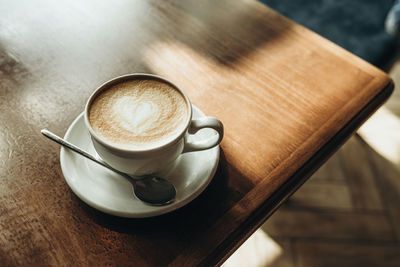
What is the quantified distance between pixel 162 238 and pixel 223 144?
152 millimetres

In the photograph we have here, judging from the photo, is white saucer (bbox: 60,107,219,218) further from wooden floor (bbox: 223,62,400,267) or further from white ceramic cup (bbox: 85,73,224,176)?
wooden floor (bbox: 223,62,400,267)

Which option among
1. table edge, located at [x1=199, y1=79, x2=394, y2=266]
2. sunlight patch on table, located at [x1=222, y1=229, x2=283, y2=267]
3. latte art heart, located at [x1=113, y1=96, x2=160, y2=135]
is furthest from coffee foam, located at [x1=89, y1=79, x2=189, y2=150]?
sunlight patch on table, located at [x1=222, y1=229, x2=283, y2=267]

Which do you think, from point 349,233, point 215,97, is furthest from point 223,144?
point 349,233

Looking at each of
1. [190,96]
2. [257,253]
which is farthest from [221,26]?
[257,253]

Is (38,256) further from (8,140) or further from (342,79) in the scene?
(342,79)

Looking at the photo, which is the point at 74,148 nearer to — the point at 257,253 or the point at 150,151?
the point at 150,151

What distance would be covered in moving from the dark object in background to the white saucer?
606 mm

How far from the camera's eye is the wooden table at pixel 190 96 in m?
0.37

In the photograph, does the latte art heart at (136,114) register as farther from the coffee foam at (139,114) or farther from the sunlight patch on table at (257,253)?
the sunlight patch on table at (257,253)

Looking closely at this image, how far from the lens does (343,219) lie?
0.97 metres

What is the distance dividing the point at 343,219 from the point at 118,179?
785mm

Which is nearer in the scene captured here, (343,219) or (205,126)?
(205,126)

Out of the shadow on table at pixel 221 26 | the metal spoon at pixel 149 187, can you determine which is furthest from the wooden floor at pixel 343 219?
the metal spoon at pixel 149 187

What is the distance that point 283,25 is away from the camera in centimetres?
63
